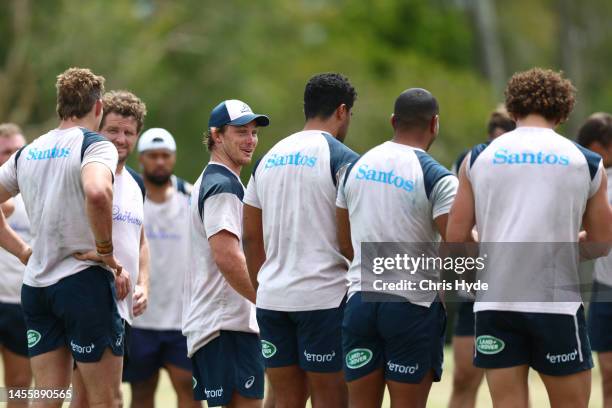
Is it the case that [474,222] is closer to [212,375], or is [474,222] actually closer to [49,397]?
[212,375]

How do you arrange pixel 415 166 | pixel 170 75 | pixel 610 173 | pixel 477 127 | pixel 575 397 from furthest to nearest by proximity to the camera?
pixel 477 127
pixel 170 75
pixel 610 173
pixel 415 166
pixel 575 397

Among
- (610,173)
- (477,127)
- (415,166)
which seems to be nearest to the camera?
(415,166)

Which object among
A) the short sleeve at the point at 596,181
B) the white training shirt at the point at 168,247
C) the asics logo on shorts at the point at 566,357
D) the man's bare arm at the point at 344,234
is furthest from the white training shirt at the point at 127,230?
the short sleeve at the point at 596,181

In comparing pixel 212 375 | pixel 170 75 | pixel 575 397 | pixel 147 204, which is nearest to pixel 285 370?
pixel 212 375

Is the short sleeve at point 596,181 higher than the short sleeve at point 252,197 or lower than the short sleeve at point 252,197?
higher

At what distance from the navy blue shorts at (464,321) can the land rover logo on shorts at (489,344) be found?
3.28m

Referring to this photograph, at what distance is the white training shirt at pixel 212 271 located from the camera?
7.05 meters

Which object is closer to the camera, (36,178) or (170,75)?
(36,178)

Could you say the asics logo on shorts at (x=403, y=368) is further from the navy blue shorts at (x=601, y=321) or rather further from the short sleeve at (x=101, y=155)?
the navy blue shorts at (x=601, y=321)

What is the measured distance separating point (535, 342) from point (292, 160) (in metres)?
1.84

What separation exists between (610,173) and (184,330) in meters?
3.79

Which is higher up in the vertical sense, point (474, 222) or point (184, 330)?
point (474, 222)

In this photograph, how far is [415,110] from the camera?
670 centimetres

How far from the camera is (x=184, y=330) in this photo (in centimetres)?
724
